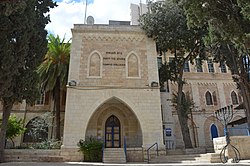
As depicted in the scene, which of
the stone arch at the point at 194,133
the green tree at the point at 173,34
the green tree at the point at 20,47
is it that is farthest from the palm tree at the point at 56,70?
the stone arch at the point at 194,133

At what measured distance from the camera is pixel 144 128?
14023mm

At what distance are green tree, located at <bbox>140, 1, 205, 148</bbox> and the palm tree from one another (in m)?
7.33

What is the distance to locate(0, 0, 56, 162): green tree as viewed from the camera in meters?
8.81

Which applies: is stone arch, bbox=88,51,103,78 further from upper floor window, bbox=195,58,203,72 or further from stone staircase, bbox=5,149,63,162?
upper floor window, bbox=195,58,203,72

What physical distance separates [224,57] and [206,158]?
6.28m

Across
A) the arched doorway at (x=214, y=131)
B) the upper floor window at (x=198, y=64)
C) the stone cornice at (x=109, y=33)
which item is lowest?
the arched doorway at (x=214, y=131)

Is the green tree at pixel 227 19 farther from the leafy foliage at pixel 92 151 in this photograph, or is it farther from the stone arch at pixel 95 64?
the leafy foliage at pixel 92 151

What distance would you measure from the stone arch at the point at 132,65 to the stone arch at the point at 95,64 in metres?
1.89

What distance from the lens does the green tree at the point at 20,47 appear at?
347 inches

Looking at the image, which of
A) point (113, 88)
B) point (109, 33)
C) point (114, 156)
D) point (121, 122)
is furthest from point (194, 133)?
point (109, 33)

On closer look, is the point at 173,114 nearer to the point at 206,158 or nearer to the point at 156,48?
the point at 156,48

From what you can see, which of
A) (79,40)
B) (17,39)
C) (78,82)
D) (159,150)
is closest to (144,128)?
(159,150)

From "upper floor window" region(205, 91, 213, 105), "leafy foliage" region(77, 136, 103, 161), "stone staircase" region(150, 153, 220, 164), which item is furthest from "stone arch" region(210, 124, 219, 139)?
"leafy foliage" region(77, 136, 103, 161)

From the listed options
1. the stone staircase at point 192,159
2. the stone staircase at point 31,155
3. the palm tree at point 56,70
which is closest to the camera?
the stone staircase at point 192,159
